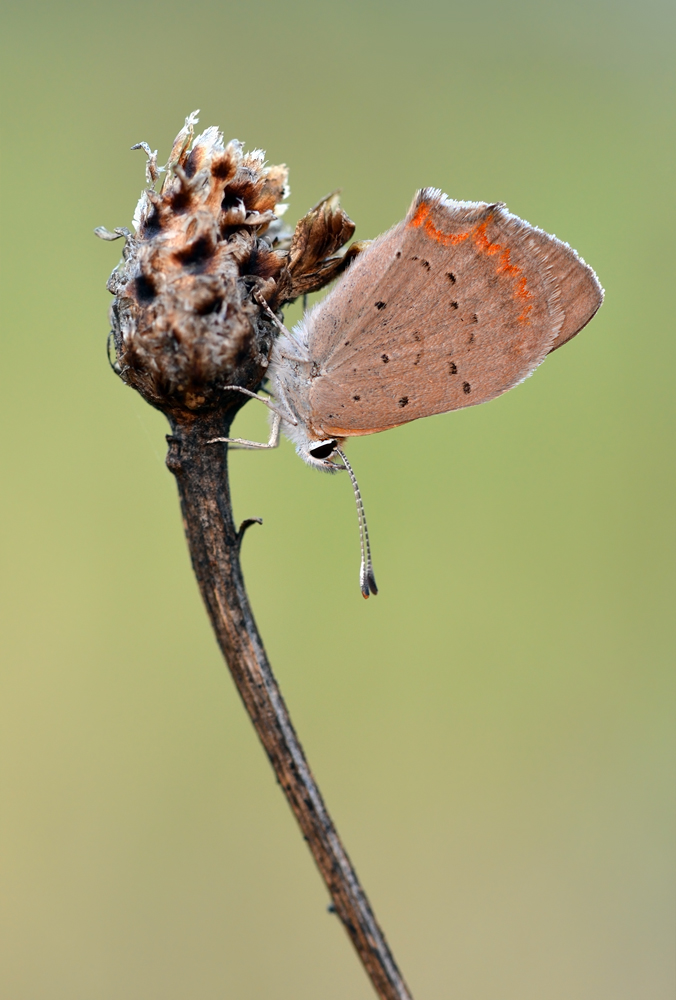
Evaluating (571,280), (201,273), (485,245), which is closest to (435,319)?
(485,245)

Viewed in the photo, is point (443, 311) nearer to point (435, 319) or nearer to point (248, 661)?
point (435, 319)

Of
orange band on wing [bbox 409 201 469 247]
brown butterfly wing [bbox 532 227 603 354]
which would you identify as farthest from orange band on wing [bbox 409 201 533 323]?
brown butterfly wing [bbox 532 227 603 354]

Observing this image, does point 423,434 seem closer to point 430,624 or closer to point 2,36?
point 430,624

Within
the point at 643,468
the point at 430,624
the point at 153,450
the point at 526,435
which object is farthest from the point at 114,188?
the point at 643,468

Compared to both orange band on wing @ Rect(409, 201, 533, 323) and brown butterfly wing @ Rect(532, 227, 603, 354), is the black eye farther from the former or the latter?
brown butterfly wing @ Rect(532, 227, 603, 354)

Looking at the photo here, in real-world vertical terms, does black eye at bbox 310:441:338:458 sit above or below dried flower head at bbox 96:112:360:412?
below

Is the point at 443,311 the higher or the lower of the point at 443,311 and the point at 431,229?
the lower

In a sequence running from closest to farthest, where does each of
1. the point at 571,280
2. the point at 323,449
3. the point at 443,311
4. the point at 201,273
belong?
the point at 201,273
the point at 571,280
the point at 443,311
the point at 323,449

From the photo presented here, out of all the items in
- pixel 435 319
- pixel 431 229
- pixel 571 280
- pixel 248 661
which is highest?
pixel 431 229
